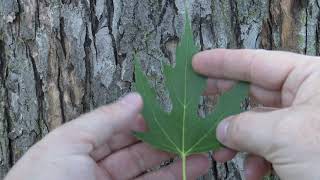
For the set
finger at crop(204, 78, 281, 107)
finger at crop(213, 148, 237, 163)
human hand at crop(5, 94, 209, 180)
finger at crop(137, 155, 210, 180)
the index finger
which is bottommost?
finger at crop(137, 155, 210, 180)

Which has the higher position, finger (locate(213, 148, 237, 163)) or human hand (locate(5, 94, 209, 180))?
human hand (locate(5, 94, 209, 180))

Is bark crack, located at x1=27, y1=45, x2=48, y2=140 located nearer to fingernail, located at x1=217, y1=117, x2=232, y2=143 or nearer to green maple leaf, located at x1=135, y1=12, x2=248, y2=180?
green maple leaf, located at x1=135, y1=12, x2=248, y2=180

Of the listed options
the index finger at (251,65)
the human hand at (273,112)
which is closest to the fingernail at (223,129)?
the human hand at (273,112)

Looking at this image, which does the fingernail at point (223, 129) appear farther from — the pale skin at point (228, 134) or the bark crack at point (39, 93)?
the bark crack at point (39, 93)

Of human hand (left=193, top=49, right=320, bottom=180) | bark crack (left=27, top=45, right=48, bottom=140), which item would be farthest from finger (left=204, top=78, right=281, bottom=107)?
bark crack (left=27, top=45, right=48, bottom=140)

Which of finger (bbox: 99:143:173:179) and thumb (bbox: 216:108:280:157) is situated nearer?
thumb (bbox: 216:108:280:157)

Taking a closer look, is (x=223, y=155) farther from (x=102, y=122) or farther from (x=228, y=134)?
(x=102, y=122)

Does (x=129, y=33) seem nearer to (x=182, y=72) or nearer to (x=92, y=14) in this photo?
(x=92, y=14)
